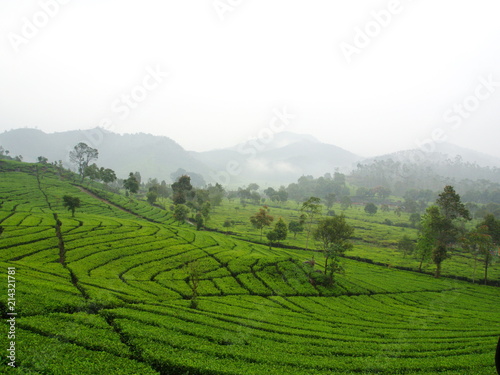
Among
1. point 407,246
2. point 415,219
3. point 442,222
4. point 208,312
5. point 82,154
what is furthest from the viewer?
point 82,154

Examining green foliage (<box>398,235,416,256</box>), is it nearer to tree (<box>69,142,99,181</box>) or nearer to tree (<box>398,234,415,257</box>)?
tree (<box>398,234,415,257</box>)

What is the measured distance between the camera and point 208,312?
91.1 ft

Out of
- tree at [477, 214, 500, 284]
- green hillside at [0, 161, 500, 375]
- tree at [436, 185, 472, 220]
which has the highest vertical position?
tree at [436, 185, 472, 220]

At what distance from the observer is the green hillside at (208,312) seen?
1689 centimetres

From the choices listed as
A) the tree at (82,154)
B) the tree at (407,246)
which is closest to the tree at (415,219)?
the tree at (407,246)

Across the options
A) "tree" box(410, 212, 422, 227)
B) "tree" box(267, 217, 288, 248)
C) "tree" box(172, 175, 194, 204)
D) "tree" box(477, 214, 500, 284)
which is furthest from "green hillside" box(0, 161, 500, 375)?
"tree" box(410, 212, 422, 227)

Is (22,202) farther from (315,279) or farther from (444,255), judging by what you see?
(444,255)

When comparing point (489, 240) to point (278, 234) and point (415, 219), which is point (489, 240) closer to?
point (278, 234)

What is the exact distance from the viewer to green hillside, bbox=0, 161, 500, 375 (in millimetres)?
16891

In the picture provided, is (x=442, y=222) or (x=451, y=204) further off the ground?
(x=451, y=204)

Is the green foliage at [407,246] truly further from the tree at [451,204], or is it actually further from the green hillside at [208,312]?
the green hillside at [208,312]

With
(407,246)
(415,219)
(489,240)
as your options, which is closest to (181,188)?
(407,246)

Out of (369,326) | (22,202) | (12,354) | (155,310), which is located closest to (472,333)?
(369,326)

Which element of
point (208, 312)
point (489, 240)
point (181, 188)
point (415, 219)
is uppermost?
point (181, 188)
